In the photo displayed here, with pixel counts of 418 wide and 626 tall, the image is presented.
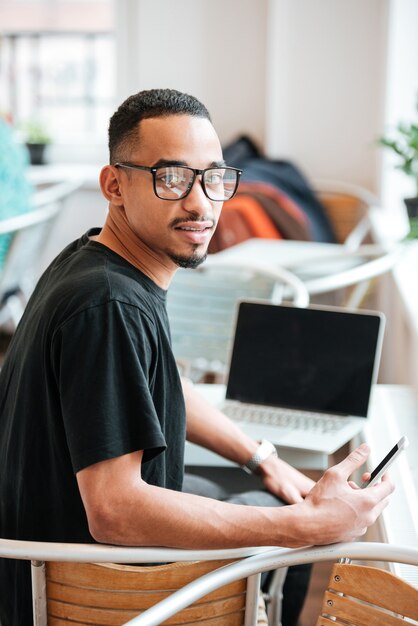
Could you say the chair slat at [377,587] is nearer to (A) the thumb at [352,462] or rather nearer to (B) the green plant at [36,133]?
(A) the thumb at [352,462]

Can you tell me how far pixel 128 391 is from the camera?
1.14 metres

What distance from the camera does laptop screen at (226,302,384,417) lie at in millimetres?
1830

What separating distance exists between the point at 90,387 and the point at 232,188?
400mm

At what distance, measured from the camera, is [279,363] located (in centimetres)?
190

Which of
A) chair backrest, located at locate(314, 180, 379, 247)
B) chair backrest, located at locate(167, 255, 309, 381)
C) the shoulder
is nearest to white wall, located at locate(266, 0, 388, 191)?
chair backrest, located at locate(314, 180, 379, 247)

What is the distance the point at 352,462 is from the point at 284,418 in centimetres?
56

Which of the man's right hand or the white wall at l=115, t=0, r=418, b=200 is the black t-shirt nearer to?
the man's right hand

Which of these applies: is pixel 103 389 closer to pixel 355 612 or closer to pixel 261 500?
pixel 355 612

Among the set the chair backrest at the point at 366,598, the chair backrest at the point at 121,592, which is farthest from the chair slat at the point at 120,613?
the chair backrest at the point at 366,598

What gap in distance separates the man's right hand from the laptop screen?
0.59 metres

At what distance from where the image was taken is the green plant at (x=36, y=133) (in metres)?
5.50

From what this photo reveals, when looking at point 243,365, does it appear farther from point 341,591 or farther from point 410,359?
point 410,359

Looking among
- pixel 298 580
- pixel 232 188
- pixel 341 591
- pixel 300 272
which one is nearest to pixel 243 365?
pixel 298 580

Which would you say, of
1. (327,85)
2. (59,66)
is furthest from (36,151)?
(327,85)
